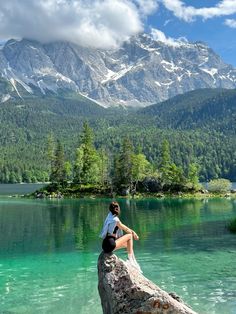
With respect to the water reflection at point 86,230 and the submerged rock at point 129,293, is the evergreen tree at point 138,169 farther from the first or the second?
the submerged rock at point 129,293

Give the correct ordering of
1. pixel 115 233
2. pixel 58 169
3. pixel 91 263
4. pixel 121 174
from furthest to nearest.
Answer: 1. pixel 58 169
2. pixel 121 174
3. pixel 91 263
4. pixel 115 233

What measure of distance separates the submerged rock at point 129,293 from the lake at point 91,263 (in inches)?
392

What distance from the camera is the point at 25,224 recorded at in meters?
72.1

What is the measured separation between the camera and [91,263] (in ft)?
130

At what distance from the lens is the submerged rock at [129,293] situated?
14477mm

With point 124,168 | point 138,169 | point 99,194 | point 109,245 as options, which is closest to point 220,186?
point 138,169

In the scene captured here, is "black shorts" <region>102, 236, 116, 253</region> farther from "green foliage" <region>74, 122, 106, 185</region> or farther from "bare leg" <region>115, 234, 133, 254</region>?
"green foliage" <region>74, 122, 106, 185</region>

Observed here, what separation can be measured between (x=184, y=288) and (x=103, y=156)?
144 m

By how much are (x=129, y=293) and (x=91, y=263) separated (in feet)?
81.9

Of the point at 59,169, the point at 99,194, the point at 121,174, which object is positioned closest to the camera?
the point at 99,194

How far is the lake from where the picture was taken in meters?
27.6

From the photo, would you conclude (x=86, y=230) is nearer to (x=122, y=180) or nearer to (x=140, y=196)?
(x=140, y=196)

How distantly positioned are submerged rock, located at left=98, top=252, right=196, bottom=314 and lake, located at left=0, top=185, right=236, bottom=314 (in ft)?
32.7

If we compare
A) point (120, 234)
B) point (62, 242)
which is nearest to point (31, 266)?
point (62, 242)
